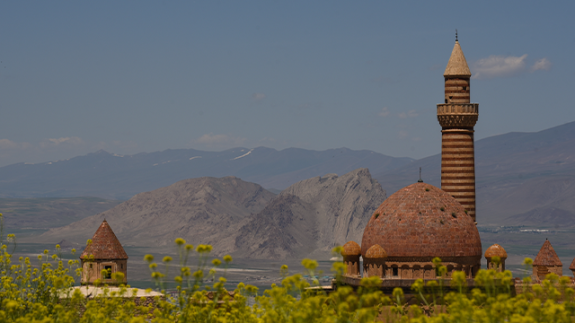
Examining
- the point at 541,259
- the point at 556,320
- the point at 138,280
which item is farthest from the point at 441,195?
the point at 138,280

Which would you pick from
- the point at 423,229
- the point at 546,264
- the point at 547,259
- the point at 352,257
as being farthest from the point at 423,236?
the point at 547,259

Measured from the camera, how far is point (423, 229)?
39375mm

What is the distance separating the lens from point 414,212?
131 ft

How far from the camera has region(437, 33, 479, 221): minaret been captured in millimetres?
48188

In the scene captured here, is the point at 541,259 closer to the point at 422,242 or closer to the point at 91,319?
the point at 422,242

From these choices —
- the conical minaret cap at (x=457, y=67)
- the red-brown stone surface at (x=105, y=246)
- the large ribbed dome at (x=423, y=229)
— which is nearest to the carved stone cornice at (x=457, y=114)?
the conical minaret cap at (x=457, y=67)

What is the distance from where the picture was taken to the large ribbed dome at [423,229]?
3919cm

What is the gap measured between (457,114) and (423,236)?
1121 centimetres

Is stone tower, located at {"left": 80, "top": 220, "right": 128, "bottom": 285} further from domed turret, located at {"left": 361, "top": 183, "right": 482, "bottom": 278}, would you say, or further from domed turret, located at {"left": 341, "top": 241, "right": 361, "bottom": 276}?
domed turret, located at {"left": 361, "top": 183, "right": 482, "bottom": 278}

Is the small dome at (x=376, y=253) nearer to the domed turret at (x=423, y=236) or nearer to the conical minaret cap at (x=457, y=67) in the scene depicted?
the domed turret at (x=423, y=236)

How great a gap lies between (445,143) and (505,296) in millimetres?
32010

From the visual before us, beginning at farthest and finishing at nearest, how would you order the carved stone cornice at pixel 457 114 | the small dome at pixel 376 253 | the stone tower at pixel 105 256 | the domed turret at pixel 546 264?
the domed turret at pixel 546 264
the stone tower at pixel 105 256
the carved stone cornice at pixel 457 114
the small dome at pixel 376 253

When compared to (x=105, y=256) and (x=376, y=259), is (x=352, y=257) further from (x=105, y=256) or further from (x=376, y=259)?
(x=105, y=256)

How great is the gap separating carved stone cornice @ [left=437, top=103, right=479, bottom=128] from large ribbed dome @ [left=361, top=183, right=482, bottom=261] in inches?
330
